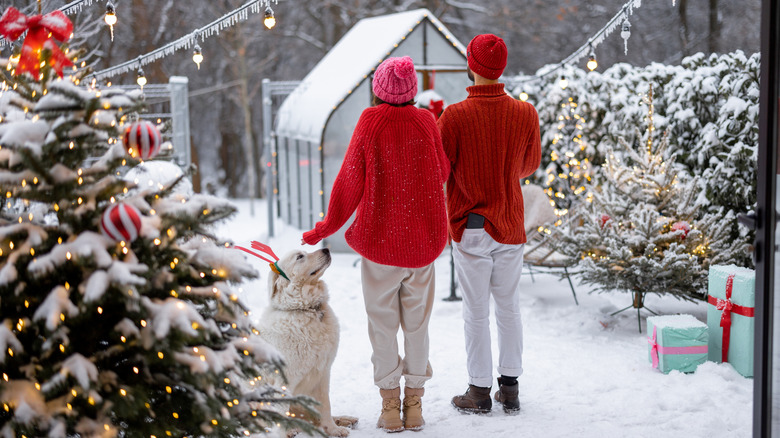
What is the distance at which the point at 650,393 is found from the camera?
4.15 metres

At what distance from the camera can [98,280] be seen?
2102 mm

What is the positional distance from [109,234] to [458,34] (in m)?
16.7

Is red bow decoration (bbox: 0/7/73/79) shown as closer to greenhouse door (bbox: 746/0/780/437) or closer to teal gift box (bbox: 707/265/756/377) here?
greenhouse door (bbox: 746/0/780/437)

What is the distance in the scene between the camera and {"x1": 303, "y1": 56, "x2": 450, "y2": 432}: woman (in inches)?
137

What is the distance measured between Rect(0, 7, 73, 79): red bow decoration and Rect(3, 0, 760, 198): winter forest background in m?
13.2

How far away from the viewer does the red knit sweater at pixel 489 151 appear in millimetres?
3738

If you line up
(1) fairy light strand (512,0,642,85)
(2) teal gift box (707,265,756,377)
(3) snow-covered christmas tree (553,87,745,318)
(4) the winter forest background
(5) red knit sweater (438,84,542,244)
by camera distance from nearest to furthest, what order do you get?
(5) red knit sweater (438,84,542,244) → (2) teal gift box (707,265,756,377) → (1) fairy light strand (512,0,642,85) → (3) snow-covered christmas tree (553,87,745,318) → (4) the winter forest background

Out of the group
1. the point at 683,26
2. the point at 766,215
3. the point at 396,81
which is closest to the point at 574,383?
the point at 766,215

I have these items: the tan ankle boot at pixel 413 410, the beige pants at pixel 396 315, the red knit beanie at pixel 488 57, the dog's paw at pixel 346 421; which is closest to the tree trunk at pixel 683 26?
the red knit beanie at pixel 488 57

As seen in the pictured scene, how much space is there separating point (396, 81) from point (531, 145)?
94 cm

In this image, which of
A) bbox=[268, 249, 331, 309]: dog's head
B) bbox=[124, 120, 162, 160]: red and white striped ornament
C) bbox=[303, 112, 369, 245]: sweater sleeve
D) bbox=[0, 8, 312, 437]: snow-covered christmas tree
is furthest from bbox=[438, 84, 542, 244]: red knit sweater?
bbox=[124, 120, 162, 160]: red and white striped ornament

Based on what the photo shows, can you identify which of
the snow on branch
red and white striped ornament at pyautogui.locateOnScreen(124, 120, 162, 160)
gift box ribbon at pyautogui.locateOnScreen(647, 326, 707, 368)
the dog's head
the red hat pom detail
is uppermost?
the red hat pom detail

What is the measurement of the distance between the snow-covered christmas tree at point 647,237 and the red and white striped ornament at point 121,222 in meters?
3.98

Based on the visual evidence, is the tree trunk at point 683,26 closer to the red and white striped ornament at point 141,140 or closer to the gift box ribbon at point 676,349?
the gift box ribbon at point 676,349
